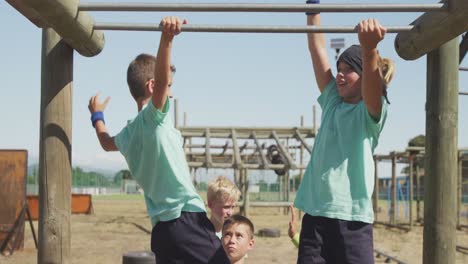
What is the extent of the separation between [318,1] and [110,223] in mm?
14896

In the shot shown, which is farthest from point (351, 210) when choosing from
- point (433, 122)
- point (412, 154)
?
point (412, 154)

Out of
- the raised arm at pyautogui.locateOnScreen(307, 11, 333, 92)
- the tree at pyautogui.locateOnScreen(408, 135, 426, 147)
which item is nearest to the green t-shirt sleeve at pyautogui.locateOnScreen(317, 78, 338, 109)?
the raised arm at pyautogui.locateOnScreen(307, 11, 333, 92)

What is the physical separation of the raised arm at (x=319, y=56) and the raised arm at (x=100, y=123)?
100 centimetres

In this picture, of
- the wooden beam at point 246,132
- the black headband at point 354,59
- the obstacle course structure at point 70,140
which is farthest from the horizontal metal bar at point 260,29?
the wooden beam at point 246,132

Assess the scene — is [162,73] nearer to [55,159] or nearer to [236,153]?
[55,159]

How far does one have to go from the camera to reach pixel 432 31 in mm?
2990

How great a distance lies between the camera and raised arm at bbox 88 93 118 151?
121 inches

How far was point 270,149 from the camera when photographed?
19.4 metres

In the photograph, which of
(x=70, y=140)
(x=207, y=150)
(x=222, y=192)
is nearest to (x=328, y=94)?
(x=222, y=192)

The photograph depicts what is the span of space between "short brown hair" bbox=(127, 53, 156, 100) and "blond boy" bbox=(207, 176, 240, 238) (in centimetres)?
80

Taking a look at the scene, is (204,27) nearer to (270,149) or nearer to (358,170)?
(358,170)

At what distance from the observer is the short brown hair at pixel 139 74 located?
283 cm

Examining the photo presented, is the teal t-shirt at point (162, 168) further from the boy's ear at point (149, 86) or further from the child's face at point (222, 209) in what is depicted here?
the child's face at point (222, 209)

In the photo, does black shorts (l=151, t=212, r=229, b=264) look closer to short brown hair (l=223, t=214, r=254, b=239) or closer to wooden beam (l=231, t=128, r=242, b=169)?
short brown hair (l=223, t=214, r=254, b=239)
